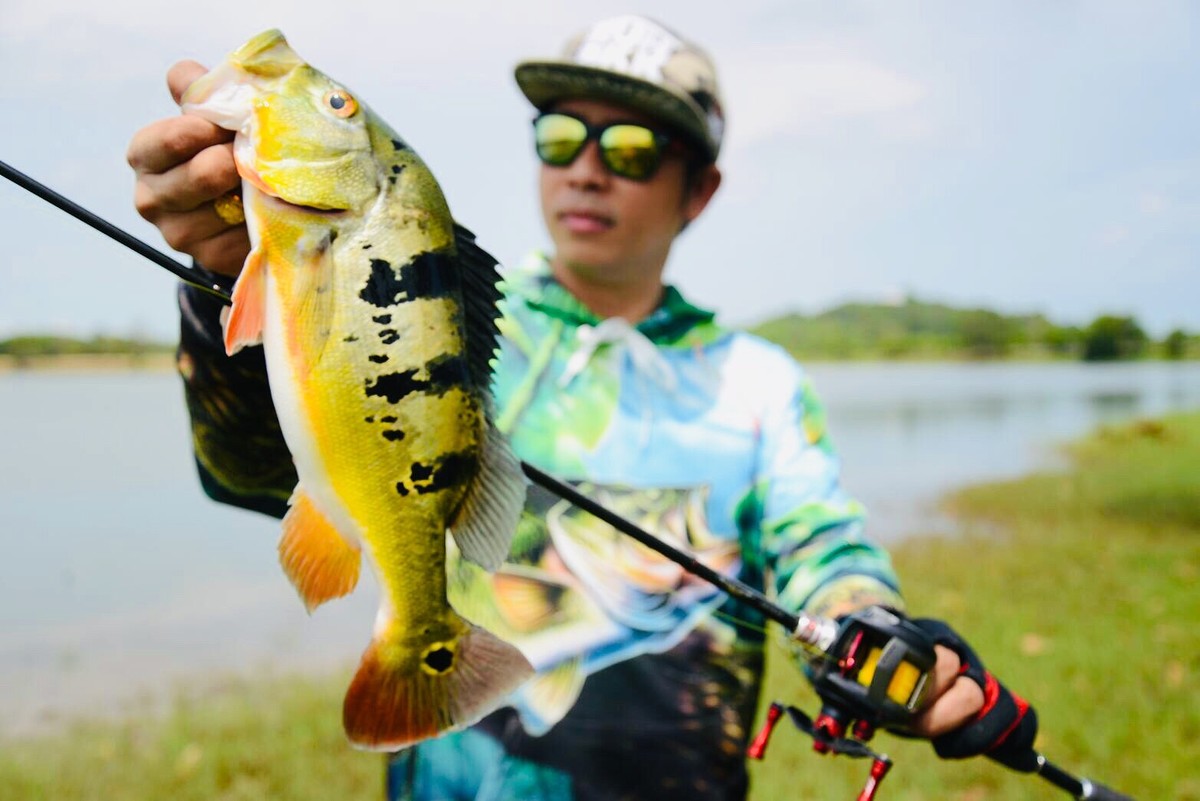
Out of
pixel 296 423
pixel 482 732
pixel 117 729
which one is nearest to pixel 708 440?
pixel 482 732

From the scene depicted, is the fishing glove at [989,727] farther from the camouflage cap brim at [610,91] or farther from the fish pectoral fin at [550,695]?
the camouflage cap brim at [610,91]

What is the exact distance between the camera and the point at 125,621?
9.20 metres

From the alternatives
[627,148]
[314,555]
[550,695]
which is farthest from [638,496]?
[314,555]

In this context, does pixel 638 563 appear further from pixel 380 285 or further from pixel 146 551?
pixel 146 551

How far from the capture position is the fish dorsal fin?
1.44 m

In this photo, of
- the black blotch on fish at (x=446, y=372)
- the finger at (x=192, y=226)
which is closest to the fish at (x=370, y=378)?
the black blotch on fish at (x=446, y=372)

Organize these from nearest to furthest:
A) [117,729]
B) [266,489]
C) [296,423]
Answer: [296,423]
[266,489]
[117,729]

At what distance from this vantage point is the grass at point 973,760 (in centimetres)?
460

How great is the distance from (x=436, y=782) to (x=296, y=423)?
158 cm

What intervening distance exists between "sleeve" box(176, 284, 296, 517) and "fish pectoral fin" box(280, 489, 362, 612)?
0.51 m

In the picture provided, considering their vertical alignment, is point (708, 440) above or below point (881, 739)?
above

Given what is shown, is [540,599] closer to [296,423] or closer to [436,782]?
[436,782]

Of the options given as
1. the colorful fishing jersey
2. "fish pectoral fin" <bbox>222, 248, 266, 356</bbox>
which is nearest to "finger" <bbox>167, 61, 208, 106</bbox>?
"fish pectoral fin" <bbox>222, 248, 266, 356</bbox>

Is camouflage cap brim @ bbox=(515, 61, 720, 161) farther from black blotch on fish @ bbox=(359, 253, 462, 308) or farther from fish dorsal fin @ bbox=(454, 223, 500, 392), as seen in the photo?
black blotch on fish @ bbox=(359, 253, 462, 308)
